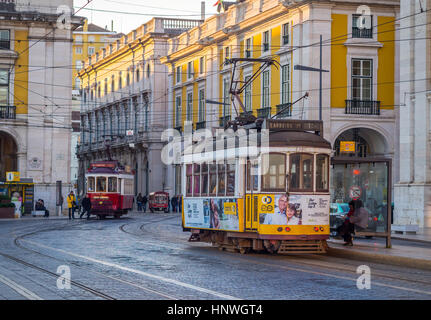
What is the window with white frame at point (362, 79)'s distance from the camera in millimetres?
47344

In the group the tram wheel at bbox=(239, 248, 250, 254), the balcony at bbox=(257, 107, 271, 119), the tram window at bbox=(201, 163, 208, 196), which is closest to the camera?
the tram wheel at bbox=(239, 248, 250, 254)

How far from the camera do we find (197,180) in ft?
77.8

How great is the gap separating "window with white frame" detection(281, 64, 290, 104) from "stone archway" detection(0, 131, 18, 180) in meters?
18.8

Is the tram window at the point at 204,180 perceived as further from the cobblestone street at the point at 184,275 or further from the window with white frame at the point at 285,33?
the window with white frame at the point at 285,33

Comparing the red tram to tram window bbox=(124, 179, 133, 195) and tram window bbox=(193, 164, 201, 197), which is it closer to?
tram window bbox=(124, 179, 133, 195)

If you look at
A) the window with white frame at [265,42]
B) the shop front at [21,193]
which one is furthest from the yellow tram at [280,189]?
the window with white frame at [265,42]

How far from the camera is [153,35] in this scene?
245 feet

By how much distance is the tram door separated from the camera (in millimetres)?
20188

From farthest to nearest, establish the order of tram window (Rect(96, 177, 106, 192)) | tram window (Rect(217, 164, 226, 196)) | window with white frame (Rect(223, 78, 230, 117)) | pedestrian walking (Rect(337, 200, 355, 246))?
window with white frame (Rect(223, 78, 230, 117)), tram window (Rect(96, 177, 106, 192)), pedestrian walking (Rect(337, 200, 355, 246)), tram window (Rect(217, 164, 226, 196))

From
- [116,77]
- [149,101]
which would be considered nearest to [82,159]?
[116,77]

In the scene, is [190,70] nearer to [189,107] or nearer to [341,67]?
[189,107]

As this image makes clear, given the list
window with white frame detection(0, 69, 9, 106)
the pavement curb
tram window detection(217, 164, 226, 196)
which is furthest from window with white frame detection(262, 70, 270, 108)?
the pavement curb

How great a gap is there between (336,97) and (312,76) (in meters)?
1.86
